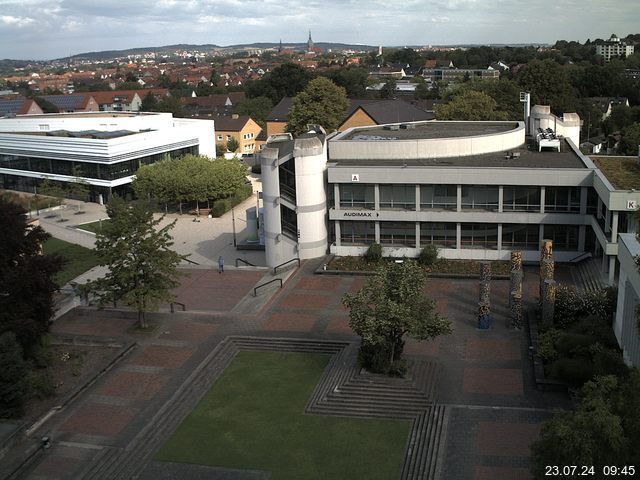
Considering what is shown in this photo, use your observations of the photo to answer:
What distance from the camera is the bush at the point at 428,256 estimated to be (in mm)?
39031

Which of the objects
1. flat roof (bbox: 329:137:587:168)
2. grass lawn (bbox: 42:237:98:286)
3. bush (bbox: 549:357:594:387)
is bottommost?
grass lawn (bbox: 42:237:98:286)

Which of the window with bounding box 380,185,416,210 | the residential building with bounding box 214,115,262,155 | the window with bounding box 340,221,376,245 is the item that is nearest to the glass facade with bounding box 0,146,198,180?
the residential building with bounding box 214,115,262,155

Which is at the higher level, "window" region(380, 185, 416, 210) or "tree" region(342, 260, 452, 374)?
"window" region(380, 185, 416, 210)

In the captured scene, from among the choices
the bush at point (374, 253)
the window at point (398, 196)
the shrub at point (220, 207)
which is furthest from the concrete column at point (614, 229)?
the shrub at point (220, 207)

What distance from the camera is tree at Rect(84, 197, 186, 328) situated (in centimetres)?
3066

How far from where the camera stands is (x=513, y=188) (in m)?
38.7

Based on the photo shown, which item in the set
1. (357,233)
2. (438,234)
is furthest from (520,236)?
(357,233)

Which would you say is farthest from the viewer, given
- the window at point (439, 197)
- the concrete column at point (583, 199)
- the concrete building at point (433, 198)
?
the window at point (439, 197)

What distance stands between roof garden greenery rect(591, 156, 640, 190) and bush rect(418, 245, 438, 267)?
9621 millimetres

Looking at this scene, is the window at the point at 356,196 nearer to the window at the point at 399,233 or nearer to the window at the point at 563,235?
the window at the point at 399,233

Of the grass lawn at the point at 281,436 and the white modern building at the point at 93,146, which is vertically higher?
the white modern building at the point at 93,146

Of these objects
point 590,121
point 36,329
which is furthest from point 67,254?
point 590,121

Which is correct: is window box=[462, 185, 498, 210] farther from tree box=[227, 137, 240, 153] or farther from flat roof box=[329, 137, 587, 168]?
tree box=[227, 137, 240, 153]

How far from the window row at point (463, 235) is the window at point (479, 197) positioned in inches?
39.2
